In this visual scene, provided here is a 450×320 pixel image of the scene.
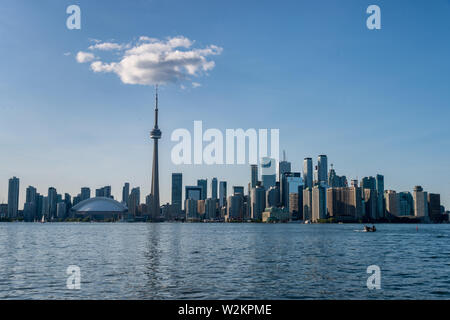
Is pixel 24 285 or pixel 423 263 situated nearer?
pixel 24 285

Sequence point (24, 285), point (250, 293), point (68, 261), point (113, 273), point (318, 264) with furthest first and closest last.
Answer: point (68, 261) → point (318, 264) → point (113, 273) → point (24, 285) → point (250, 293)

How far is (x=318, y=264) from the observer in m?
55.7

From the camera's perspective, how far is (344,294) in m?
34.8

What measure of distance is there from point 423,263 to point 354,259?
9.39m

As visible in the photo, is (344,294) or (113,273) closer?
(344,294)

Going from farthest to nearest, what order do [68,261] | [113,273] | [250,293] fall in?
[68,261]
[113,273]
[250,293]
